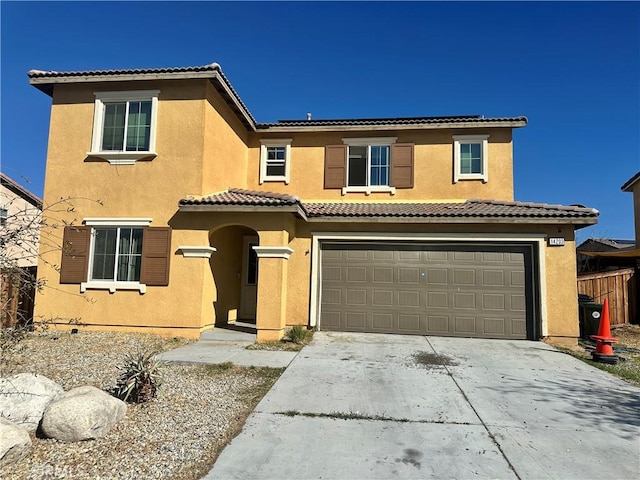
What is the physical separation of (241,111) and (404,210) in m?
5.64

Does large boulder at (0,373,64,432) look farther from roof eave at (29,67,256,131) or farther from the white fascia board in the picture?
roof eave at (29,67,256,131)

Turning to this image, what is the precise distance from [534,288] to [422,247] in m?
2.88

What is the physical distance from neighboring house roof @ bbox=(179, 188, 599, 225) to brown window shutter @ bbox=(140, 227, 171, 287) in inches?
36.7

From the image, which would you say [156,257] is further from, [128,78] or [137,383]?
[137,383]

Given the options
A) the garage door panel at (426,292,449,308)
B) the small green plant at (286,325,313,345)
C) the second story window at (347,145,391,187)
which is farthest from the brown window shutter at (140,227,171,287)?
the garage door panel at (426,292,449,308)

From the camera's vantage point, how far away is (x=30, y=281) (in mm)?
4539

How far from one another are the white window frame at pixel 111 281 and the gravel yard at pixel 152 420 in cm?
191

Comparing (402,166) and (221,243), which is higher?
(402,166)

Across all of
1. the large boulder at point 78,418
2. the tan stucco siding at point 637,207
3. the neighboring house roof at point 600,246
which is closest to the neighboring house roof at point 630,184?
the tan stucco siding at point 637,207

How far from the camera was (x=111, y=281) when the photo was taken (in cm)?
998

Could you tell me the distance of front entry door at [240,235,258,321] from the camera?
12375mm

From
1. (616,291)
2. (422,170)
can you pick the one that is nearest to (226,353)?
(422,170)

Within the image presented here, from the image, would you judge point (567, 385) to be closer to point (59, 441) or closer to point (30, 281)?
point (59, 441)

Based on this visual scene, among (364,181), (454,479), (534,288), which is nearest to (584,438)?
(454,479)
